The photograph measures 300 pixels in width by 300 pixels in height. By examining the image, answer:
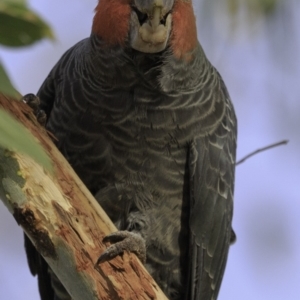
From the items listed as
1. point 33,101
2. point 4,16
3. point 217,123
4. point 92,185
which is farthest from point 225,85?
point 4,16

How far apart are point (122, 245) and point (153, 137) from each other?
619mm

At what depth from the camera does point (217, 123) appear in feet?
8.30

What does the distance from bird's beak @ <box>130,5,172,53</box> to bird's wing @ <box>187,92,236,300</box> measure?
0.52 metres

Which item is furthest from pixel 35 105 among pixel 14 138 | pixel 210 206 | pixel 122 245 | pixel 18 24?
pixel 14 138

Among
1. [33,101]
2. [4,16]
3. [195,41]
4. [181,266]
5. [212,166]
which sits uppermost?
[4,16]

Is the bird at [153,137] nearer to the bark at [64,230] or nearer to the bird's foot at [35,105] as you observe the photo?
the bird's foot at [35,105]

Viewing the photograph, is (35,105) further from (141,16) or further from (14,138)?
(14,138)

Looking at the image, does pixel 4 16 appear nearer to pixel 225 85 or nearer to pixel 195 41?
pixel 195 41

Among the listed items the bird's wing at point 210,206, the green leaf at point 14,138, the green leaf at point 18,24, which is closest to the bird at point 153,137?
the bird's wing at point 210,206

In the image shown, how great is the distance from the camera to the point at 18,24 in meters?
0.76

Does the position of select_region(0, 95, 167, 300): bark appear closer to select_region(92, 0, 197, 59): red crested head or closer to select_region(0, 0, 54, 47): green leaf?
select_region(92, 0, 197, 59): red crested head

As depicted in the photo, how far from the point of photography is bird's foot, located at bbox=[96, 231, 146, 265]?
1.81 m

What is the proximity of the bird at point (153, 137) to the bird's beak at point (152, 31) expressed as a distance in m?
0.02

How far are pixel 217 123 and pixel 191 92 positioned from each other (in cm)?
22
